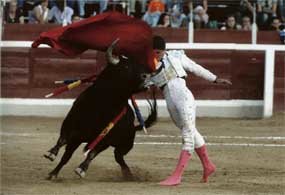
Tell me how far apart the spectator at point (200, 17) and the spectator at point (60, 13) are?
194 centimetres

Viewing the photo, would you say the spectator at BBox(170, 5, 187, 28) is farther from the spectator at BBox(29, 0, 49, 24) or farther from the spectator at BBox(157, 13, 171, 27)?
the spectator at BBox(29, 0, 49, 24)

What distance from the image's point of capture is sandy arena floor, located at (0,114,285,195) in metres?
6.55

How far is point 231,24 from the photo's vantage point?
14.3m

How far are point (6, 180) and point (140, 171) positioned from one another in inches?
49.4

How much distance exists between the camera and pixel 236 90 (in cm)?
1294

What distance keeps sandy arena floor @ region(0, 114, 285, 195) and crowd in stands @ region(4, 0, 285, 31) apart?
7.07 ft

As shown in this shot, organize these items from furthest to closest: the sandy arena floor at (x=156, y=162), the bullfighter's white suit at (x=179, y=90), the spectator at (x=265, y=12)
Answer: the spectator at (x=265, y=12), the bullfighter's white suit at (x=179, y=90), the sandy arena floor at (x=156, y=162)

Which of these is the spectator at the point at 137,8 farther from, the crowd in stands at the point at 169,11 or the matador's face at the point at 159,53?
the matador's face at the point at 159,53

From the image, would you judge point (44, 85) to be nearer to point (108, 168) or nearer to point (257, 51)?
point (257, 51)

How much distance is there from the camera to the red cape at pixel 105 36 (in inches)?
277

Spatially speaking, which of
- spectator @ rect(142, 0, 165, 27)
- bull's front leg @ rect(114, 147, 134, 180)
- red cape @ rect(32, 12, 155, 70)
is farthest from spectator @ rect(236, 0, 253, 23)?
bull's front leg @ rect(114, 147, 134, 180)

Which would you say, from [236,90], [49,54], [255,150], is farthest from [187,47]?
[255,150]

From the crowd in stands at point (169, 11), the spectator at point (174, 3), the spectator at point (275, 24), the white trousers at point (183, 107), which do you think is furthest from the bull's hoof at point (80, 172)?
the spectator at point (275, 24)

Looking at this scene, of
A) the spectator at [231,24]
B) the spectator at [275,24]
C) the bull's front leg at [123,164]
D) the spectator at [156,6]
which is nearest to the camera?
the bull's front leg at [123,164]
